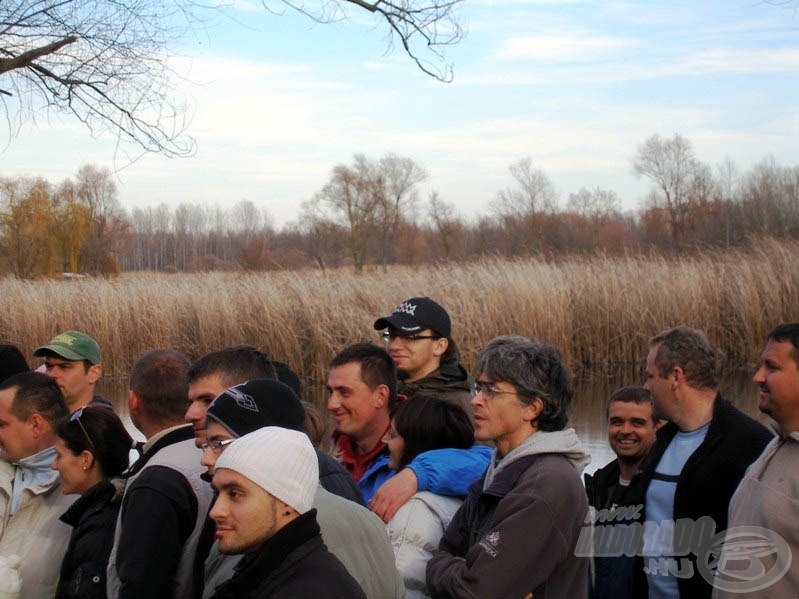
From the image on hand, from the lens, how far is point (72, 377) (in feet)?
16.1

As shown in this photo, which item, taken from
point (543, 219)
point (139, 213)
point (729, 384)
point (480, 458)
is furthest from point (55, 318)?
point (139, 213)

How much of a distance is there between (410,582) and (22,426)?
5.93 feet

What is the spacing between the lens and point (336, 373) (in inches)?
152

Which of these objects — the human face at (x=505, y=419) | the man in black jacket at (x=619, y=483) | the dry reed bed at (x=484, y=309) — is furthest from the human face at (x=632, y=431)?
the dry reed bed at (x=484, y=309)

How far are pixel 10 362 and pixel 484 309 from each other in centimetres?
919

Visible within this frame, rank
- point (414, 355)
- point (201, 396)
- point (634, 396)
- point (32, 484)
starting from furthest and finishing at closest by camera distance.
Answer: point (634, 396) → point (414, 355) → point (32, 484) → point (201, 396)

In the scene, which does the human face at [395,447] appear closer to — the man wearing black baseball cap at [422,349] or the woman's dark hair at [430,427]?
the woman's dark hair at [430,427]

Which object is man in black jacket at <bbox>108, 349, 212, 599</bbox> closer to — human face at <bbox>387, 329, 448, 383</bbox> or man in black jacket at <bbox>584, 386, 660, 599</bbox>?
human face at <bbox>387, 329, 448, 383</bbox>

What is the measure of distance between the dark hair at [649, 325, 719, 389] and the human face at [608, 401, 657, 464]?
0.77 metres

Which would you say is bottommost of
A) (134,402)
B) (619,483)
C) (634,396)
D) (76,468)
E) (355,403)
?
(619,483)

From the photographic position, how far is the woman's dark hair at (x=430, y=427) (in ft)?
11.5

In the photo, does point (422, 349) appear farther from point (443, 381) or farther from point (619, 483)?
point (619, 483)

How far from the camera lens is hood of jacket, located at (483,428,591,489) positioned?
121 inches

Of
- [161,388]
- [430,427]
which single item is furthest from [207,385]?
[430,427]
